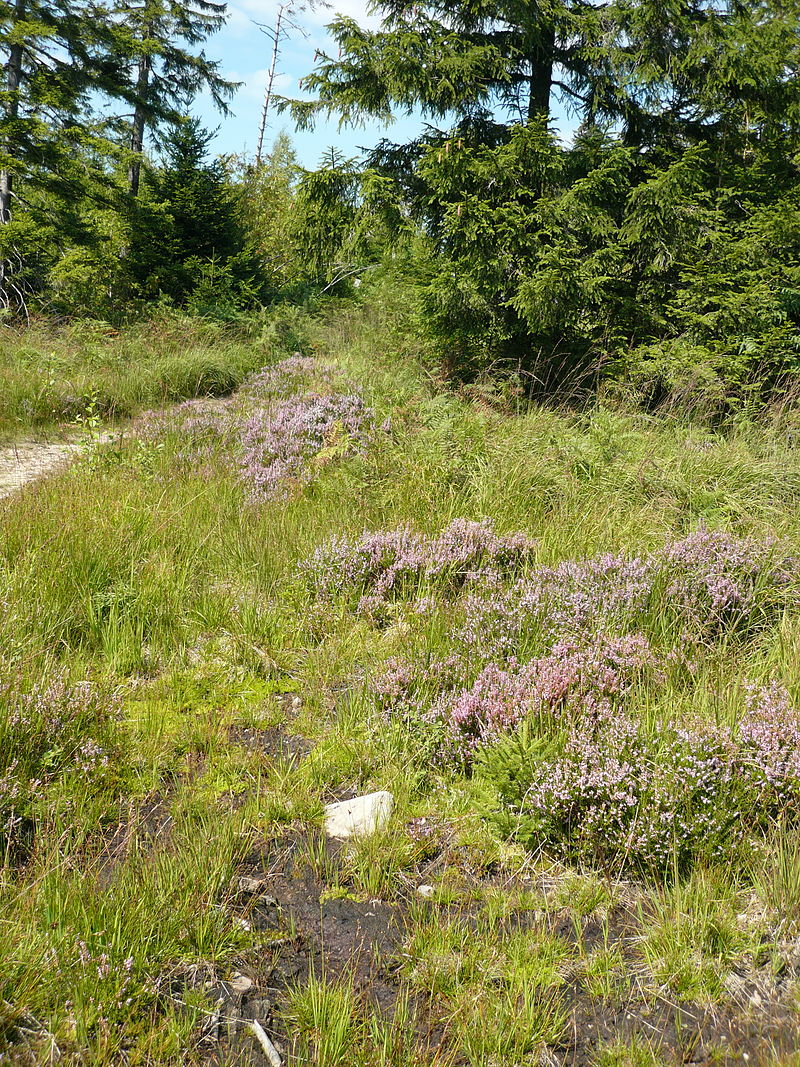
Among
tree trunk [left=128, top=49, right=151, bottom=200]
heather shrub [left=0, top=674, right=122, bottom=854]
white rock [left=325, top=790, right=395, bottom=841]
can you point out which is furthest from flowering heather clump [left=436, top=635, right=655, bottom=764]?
tree trunk [left=128, top=49, right=151, bottom=200]

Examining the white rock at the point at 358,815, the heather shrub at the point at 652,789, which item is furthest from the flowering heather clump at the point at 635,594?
the white rock at the point at 358,815

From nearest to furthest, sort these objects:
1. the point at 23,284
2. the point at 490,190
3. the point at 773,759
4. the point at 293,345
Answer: the point at 773,759 < the point at 490,190 < the point at 293,345 < the point at 23,284

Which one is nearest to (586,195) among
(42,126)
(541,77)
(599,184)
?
(599,184)

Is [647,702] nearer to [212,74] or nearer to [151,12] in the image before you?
[151,12]

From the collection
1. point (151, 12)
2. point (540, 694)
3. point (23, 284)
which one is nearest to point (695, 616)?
point (540, 694)

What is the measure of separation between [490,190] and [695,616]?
7101 mm

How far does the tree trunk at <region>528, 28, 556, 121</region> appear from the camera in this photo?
9.60 meters

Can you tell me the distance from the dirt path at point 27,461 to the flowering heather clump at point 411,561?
3.27 metres

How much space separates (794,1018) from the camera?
2115 millimetres

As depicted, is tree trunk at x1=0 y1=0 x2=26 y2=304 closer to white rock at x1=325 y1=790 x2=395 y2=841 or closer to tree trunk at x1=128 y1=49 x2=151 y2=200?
tree trunk at x1=128 y1=49 x2=151 y2=200

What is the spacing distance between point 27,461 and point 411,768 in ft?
20.3

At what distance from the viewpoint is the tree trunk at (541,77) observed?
9.60m

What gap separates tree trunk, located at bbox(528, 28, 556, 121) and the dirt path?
7.42 metres

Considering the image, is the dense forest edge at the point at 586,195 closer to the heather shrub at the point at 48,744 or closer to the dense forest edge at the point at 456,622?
the dense forest edge at the point at 456,622
